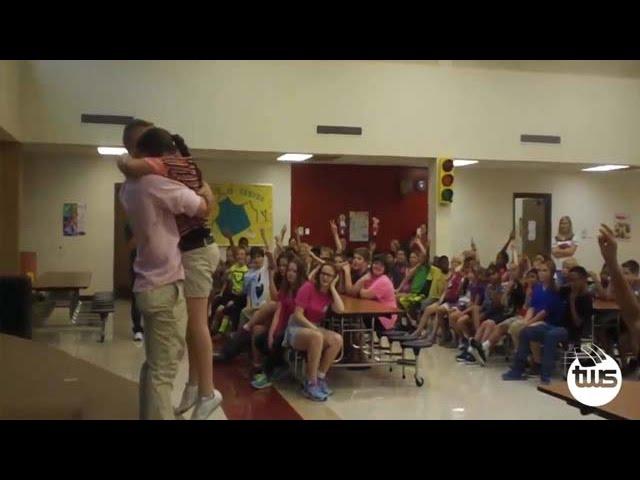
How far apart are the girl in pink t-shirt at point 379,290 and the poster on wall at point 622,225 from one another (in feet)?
29.6

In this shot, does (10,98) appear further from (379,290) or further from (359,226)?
(359,226)

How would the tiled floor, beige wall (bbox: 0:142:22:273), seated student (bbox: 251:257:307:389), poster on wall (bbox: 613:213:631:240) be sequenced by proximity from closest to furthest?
the tiled floor, seated student (bbox: 251:257:307:389), beige wall (bbox: 0:142:22:273), poster on wall (bbox: 613:213:631:240)

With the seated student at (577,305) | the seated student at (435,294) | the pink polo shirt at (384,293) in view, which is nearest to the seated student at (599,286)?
the seated student at (577,305)

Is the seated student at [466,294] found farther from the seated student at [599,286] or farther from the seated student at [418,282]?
the seated student at [599,286]

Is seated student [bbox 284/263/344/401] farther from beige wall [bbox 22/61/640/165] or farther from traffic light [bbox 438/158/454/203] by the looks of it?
traffic light [bbox 438/158/454/203]

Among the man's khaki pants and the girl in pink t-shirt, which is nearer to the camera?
the man's khaki pants

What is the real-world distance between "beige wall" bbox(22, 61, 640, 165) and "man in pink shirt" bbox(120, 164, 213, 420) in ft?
22.7

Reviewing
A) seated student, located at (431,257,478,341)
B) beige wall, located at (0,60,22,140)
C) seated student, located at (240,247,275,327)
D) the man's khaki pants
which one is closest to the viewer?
the man's khaki pants

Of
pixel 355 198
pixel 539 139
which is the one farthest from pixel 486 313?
pixel 355 198

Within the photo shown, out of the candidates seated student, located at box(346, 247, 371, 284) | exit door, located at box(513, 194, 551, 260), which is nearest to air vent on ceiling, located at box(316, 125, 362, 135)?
seated student, located at box(346, 247, 371, 284)

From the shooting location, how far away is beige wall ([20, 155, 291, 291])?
12.6 metres

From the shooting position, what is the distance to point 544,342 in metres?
6.88

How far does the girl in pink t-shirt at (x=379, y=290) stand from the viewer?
7262 mm
